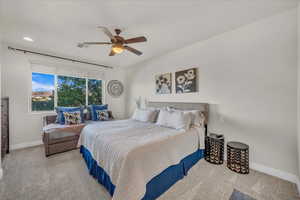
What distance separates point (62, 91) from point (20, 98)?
963mm

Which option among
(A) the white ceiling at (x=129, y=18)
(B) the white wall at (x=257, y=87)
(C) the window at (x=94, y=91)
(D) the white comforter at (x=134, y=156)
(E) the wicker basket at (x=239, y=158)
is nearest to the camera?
(D) the white comforter at (x=134, y=156)

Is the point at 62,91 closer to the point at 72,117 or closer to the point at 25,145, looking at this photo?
the point at 72,117

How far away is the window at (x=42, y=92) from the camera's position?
11.4 feet

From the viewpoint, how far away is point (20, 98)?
320cm

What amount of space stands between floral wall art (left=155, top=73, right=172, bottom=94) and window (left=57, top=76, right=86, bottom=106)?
2.60 m

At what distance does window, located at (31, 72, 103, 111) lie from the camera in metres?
3.55

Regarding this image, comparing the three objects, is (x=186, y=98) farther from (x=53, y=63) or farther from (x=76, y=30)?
(x=53, y=63)

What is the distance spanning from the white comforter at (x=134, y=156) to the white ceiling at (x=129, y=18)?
6.30ft

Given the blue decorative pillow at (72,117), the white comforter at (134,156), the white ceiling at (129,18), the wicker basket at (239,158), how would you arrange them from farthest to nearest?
the blue decorative pillow at (72,117) < the wicker basket at (239,158) < the white ceiling at (129,18) < the white comforter at (134,156)

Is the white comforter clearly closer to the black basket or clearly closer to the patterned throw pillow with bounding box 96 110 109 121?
the black basket

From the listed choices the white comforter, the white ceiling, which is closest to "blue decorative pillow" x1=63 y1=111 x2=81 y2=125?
the white comforter

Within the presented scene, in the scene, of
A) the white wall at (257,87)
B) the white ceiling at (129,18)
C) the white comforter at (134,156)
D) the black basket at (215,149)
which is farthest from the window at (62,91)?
the black basket at (215,149)

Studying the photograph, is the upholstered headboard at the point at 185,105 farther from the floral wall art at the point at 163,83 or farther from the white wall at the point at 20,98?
the white wall at the point at 20,98

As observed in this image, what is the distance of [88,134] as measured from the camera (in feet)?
7.71
